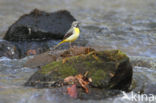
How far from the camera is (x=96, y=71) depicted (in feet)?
19.6

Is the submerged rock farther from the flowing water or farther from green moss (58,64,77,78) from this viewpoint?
the flowing water

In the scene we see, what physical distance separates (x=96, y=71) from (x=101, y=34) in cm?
686

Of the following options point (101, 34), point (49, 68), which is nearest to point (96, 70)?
point (49, 68)

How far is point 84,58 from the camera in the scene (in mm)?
6176

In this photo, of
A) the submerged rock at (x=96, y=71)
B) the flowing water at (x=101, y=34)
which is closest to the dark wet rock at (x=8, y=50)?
the flowing water at (x=101, y=34)

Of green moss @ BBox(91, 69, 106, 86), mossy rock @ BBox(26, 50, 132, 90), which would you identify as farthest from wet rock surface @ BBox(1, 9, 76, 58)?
green moss @ BBox(91, 69, 106, 86)

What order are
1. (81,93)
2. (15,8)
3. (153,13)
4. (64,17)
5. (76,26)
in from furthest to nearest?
1. (15,8)
2. (153,13)
3. (64,17)
4. (76,26)
5. (81,93)

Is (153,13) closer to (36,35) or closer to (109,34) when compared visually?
(109,34)

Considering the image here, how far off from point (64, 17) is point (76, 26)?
136 inches

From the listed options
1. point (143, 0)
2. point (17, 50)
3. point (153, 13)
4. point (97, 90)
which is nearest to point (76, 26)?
point (17, 50)

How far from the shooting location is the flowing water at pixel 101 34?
6.08m

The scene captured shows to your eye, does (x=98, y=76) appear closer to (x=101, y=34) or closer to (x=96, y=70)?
(x=96, y=70)

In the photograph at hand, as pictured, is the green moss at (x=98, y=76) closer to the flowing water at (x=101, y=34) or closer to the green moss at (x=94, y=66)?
the green moss at (x=94, y=66)

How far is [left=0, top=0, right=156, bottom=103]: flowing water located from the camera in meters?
6.08
